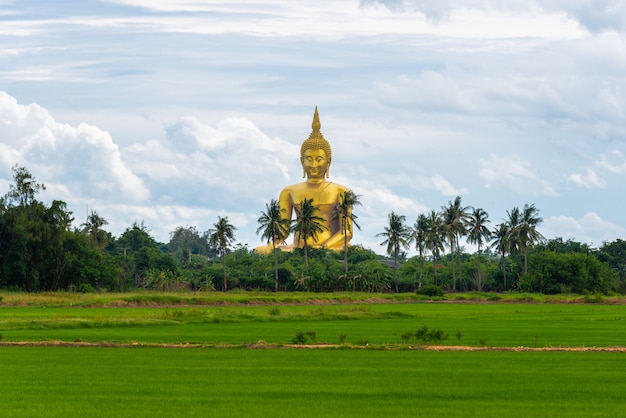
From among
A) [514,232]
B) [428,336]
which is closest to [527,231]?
[514,232]

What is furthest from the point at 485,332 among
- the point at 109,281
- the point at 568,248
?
the point at 568,248

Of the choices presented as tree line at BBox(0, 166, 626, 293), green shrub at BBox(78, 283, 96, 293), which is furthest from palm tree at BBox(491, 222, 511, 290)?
green shrub at BBox(78, 283, 96, 293)

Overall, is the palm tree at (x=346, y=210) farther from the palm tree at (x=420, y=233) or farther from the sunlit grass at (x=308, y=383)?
the sunlit grass at (x=308, y=383)

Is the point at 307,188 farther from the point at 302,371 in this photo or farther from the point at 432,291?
the point at 302,371

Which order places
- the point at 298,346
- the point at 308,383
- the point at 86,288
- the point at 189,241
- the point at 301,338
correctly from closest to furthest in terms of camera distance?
the point at 308,383 → the point at 298,346 → the point at 301,338 → the point at 86,288 → the point at 189,241

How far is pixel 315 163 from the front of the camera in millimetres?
116938

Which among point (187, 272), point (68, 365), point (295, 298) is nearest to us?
point (68, 365)

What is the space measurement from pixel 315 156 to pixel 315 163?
843mm

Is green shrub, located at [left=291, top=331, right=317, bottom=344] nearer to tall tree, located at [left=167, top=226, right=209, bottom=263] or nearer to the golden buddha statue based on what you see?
the golden buddha statue

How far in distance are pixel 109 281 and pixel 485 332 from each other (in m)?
52.7

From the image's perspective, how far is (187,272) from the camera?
10325cm

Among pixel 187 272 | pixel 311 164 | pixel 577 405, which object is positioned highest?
pixel 311 164

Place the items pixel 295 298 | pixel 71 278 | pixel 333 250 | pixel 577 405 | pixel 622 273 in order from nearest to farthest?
pixel 577 405
pixel 295 298
pixel 71 278
pixel 622 273
pixel 333 250

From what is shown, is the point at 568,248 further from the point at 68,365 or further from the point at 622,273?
the point at 68,365
